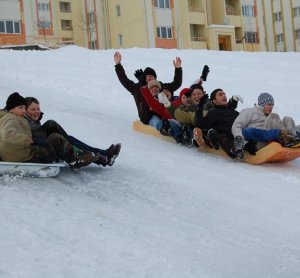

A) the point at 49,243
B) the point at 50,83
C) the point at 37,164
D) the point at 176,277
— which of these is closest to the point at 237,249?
the point at 176,277

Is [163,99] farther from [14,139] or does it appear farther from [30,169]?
[14,139]

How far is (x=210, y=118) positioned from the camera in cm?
687

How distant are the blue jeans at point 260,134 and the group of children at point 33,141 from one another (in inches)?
73.3

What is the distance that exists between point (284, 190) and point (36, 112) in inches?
100

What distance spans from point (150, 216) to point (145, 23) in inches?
1195

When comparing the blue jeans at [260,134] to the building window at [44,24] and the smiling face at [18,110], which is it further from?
the building window at [44,24]

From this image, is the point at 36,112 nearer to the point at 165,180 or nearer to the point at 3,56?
the point at 165,180

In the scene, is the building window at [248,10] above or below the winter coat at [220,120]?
above

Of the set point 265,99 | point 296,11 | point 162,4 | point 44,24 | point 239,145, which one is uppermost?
point 296,11

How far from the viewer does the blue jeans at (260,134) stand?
6285 mm

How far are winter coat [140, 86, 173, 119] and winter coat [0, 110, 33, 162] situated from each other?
10.4ft

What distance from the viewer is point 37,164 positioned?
15.3 ft

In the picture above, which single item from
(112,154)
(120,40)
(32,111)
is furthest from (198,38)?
(32,111)

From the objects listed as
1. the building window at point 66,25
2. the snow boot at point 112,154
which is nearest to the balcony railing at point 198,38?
the building window at point 66,25
